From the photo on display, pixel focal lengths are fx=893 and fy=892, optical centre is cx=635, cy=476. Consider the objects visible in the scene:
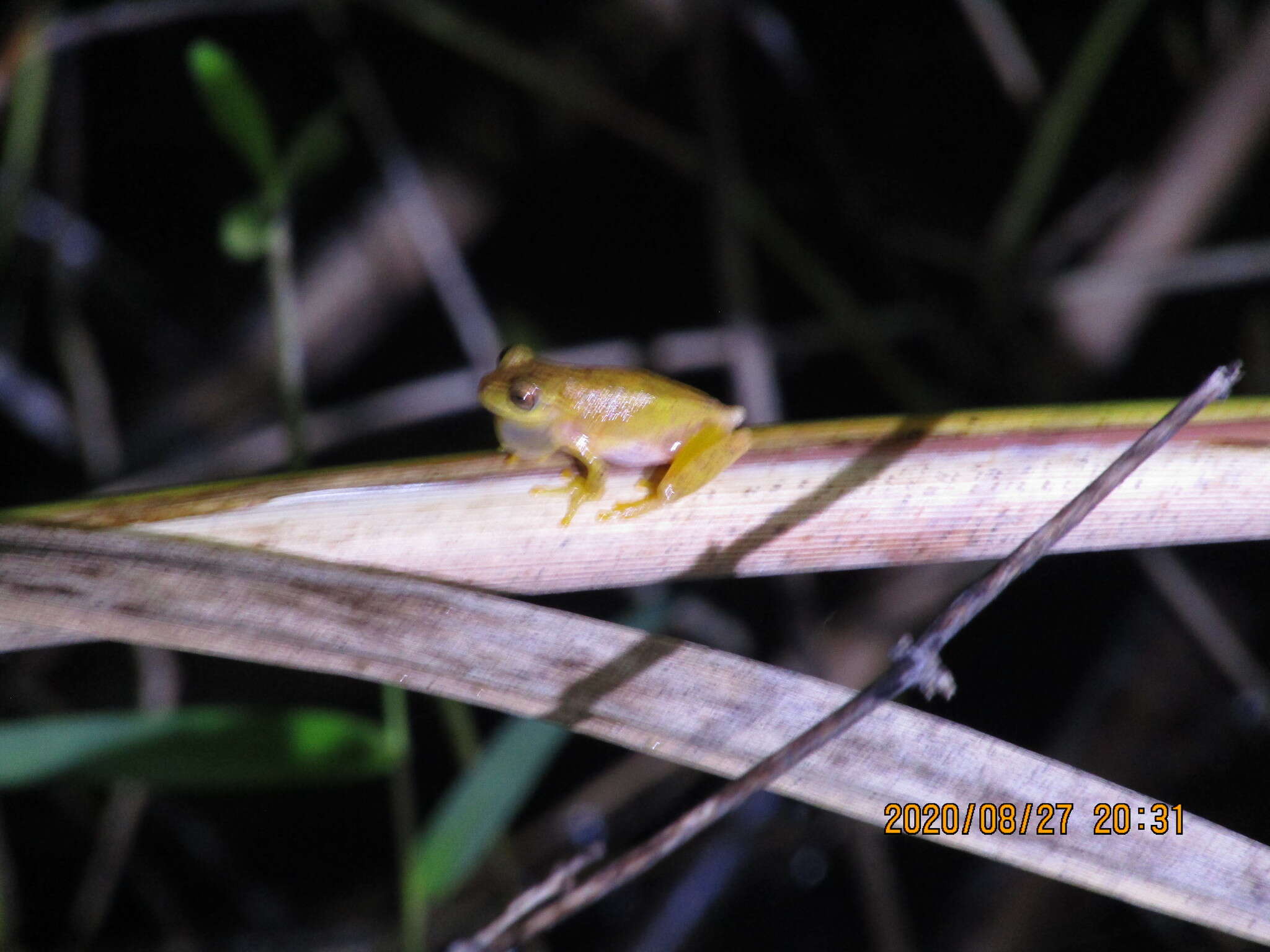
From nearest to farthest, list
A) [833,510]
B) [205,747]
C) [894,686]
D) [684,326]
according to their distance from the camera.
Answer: [894,686] → [833,510] → [205,747] → [684,326]

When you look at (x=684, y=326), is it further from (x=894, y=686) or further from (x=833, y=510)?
(x=894, y=686)

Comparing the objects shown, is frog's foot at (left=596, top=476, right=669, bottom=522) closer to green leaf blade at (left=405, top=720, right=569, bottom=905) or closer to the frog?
the frog

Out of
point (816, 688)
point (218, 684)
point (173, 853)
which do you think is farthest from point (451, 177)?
point (816, 688)

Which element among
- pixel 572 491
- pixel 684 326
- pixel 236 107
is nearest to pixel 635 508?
pixel 572 491

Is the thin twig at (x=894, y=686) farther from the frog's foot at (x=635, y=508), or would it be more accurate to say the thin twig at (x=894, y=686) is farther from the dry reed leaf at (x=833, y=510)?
the frog's foot at (x=635, y=508)
